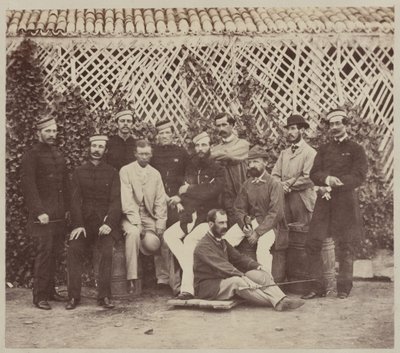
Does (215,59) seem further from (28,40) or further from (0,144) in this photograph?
(0,144)

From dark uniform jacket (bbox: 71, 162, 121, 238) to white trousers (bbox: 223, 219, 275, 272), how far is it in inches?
45.4

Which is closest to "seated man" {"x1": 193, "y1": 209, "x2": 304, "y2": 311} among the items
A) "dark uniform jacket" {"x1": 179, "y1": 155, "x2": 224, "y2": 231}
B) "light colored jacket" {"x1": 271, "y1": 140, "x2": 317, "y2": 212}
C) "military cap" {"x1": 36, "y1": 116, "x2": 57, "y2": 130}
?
"dark uniform jacket" {"x1": 179, "y1": 155, "x2": 224, "y2": 231}

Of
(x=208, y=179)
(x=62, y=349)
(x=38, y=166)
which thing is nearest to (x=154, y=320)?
(x=62, y=349)

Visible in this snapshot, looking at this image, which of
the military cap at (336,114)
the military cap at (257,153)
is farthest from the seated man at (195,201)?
the military cap at (336,114)

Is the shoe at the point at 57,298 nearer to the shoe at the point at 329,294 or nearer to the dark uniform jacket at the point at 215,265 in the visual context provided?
the dark uniform jacket at the point at 215,265

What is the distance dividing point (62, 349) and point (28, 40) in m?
3.23

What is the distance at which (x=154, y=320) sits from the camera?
21.9 feet

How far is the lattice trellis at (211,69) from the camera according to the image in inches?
285

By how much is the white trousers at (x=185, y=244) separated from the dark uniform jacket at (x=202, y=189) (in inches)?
3.0

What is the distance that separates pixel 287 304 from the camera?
22.1 feet

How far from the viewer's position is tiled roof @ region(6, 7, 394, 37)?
23.6 feet

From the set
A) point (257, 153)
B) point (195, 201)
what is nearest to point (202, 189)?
point (195, 201)

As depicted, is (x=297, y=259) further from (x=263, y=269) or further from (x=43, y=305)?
(x=43, y=305)

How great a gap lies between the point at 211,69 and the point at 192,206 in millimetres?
1493
